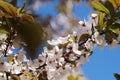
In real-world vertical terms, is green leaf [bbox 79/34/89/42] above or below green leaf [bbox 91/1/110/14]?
below

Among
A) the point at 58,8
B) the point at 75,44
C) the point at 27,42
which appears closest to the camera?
the point at 27,42

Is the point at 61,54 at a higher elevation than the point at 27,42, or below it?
higher

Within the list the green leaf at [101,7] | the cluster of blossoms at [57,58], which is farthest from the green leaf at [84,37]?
the green leaf at [101,7]

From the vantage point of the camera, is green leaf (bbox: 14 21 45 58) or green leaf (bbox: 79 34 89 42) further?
green leaf (bbox: 79 34 89 42)

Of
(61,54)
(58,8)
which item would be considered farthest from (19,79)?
(58,8)

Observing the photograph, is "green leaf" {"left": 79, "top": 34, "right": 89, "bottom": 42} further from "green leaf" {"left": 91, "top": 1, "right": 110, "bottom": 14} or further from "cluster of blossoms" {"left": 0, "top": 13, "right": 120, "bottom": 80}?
"green leaf" {"left": 91, "top": 1, "right": 110, "bottom": 14}

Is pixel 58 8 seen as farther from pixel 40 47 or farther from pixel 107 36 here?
pixel 40 47

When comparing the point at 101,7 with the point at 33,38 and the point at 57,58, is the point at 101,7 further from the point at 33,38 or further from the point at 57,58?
the point at 33,38

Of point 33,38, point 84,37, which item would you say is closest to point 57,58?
point 84,37

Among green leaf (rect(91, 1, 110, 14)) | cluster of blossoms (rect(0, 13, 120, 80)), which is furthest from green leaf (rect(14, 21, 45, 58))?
green leaf (rect(91, 1, 110, 14))
